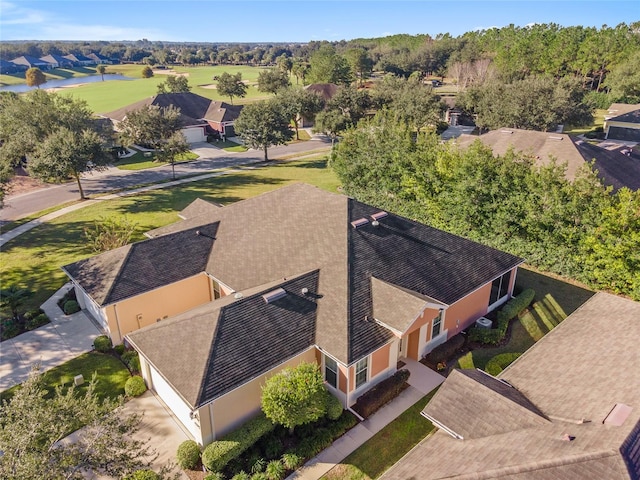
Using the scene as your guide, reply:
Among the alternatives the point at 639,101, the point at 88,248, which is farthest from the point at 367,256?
the point at 639,101

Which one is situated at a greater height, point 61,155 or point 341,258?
point 61,155

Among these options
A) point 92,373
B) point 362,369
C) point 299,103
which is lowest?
point 92,373

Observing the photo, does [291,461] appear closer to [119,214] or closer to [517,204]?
[517,204]

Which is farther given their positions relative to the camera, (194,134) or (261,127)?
(194,134)

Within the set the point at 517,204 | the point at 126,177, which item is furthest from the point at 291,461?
the point at 126,177

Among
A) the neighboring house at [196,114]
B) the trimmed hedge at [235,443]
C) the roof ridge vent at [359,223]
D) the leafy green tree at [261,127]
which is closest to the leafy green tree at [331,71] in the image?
the neighboring house at [196,114]

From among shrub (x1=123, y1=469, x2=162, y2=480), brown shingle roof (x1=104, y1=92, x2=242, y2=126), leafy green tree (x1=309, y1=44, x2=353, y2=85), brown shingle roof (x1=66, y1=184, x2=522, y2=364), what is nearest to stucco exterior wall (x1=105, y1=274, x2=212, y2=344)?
brown shingle roof (x1=66, y1=184, x2=522, y2=364)

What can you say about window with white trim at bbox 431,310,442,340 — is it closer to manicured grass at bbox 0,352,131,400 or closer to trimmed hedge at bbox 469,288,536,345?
trimmed hedge at bbox 469,288,536,345
